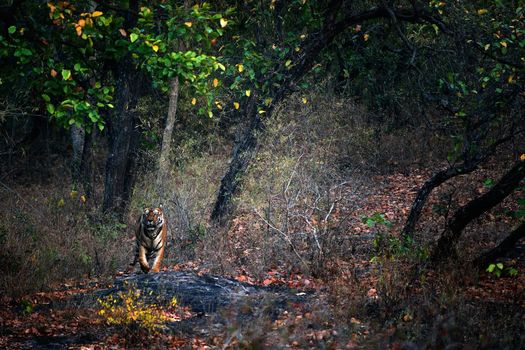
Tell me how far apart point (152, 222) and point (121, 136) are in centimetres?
353

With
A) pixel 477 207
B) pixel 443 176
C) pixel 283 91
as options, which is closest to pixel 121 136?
pixel 283 91

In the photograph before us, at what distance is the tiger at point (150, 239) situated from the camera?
10.5 m

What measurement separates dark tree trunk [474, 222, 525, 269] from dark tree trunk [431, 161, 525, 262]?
1.45ft

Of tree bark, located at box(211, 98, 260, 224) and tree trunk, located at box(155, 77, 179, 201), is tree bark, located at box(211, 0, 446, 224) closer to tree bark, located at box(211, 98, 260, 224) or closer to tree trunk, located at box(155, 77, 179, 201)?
tree bark, located at box(211, 98, 260, 224)

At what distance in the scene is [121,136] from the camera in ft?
43.7

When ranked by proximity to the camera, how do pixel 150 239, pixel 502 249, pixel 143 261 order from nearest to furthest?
pixel 502 249 < pixel 143 261 < pixel 150 239

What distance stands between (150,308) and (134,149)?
6716mm

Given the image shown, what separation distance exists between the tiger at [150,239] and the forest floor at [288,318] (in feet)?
2.75

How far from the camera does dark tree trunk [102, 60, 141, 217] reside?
1314cm

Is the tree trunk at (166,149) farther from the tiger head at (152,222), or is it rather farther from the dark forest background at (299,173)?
the tiger head at (152,222)

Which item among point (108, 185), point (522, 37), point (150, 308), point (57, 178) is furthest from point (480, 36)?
point (57, 178)

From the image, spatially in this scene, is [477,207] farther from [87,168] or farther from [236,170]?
[87,168]

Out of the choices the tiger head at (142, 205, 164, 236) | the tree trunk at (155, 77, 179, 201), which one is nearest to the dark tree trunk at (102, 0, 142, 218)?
the tree trunk at (155, 77, 179, 201)

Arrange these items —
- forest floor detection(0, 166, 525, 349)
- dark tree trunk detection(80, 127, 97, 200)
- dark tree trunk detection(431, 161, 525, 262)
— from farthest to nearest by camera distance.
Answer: dark tree trunk detection(80, 127, 97, 200) < dark tree trunk detection(431, 161, 525, 262) < forest floor detection(0, 166, 525, 349)
